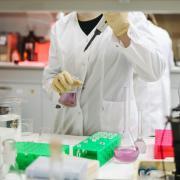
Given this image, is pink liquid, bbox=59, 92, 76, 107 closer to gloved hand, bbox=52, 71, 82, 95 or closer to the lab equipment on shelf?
gloved hand, bbox=52, 71, 82, 95

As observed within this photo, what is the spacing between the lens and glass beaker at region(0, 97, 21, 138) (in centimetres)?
167

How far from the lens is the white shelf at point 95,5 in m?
1.12

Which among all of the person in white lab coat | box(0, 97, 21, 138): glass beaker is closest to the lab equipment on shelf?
box(0, 97, 21, 138): glass beaker

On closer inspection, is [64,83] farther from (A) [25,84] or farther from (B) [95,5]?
(A) [25,84]

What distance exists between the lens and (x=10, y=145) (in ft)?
4.51

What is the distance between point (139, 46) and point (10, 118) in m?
0.64

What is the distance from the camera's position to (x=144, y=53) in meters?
1.79

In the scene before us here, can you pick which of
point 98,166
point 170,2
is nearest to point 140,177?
point 98,166

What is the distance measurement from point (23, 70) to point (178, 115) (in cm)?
248

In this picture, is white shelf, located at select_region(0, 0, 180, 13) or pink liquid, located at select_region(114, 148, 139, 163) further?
pink liquid, located at select_region(114, 148, 139, 163)

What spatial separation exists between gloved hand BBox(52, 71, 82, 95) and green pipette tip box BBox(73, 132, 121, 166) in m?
0.28

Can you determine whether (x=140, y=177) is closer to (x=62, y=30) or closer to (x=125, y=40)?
(x=125, y=40)

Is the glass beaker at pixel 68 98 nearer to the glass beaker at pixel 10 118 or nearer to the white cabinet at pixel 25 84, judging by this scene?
the glass beaker at pixel 10 118

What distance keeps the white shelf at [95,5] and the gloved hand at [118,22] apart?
50 centimetres
